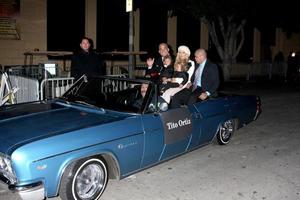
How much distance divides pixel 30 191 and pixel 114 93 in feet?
7.53

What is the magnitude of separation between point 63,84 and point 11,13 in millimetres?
7483

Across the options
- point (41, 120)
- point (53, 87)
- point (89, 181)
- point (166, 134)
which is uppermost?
point (53, 87)

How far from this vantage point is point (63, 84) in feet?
31.2

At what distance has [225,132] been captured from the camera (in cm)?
732

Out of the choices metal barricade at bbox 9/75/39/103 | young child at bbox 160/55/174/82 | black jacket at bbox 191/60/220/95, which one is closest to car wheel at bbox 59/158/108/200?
young child at bbox 160/55/174/82

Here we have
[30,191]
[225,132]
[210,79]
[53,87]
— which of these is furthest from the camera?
[53,87]

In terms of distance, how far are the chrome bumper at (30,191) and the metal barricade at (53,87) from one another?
195 inches

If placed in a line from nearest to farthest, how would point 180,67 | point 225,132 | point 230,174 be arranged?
point 230,174 < point 180,67 < point 225,132

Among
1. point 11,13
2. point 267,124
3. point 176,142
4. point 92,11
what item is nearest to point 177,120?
point 176,142

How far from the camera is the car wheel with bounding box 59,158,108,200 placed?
443 cm

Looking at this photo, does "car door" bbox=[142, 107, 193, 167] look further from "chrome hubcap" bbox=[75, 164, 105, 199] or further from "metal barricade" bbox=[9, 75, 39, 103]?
"metal barricade" bbox=[9, 75, 39, 103]

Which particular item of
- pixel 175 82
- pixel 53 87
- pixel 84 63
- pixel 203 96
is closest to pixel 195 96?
pixel 203 96

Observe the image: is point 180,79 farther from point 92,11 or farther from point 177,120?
point 92,11

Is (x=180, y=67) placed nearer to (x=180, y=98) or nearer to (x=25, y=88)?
(x=180, y=98)
